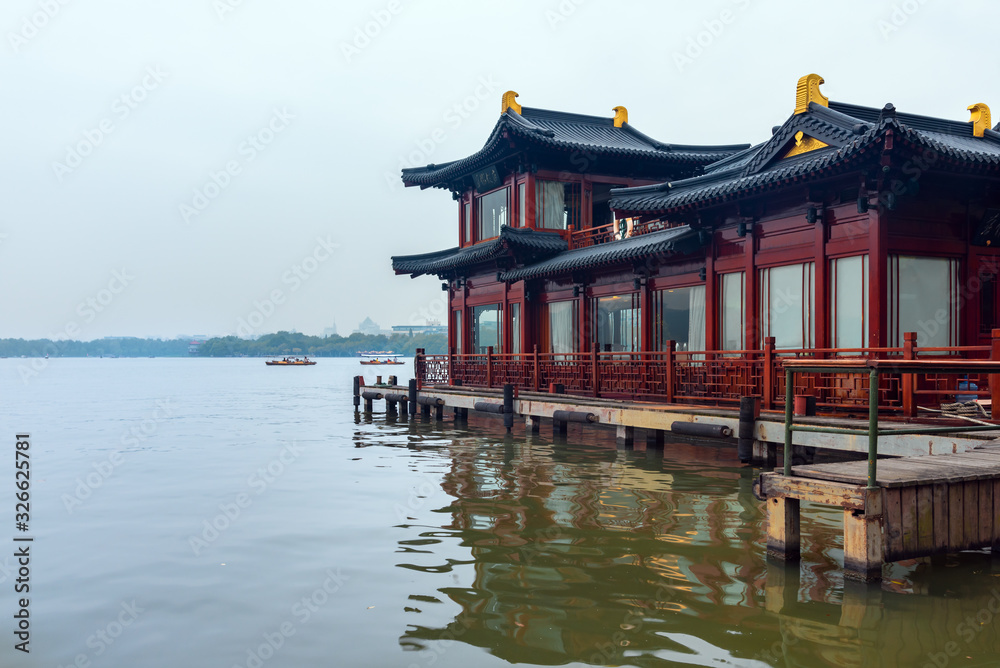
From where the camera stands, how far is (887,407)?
10430 millimetres

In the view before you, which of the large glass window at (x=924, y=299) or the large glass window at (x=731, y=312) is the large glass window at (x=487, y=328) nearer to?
the large glass window at (x=731, y=312)

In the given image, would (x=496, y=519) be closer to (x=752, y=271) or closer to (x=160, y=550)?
(x=160, y=550)

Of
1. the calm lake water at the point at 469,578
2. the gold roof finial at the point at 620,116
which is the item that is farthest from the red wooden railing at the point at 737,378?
the gold roof finial at the point at 620,116

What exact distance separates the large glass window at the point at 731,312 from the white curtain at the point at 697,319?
2.11 ft

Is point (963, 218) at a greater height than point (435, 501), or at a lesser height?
greater

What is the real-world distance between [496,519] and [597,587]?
2.92 m

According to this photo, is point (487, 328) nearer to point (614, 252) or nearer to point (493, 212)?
point (493, 212)

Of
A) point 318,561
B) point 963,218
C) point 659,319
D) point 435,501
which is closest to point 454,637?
point 318,561

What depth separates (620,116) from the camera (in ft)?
80.1

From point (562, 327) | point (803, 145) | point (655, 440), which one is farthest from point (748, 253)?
point (562, 327)

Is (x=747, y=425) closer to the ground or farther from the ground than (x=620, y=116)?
closer to the ground

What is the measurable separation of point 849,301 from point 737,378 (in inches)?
89.2

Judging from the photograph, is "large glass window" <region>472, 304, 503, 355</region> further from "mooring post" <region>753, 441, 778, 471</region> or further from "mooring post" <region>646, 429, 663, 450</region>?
"mooring post" <region>753, 441, 778, 471</region>

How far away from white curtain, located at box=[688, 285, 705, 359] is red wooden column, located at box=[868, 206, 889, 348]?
4075 millimetres
